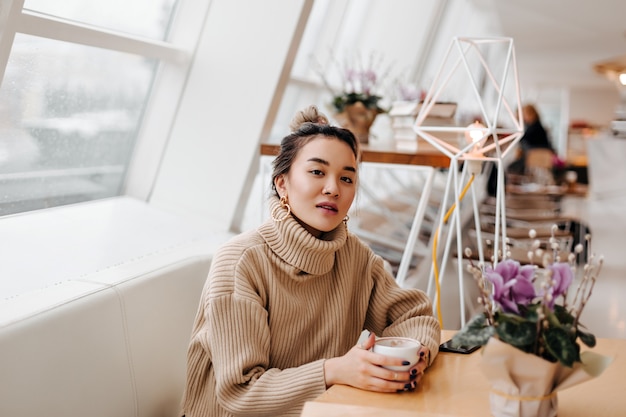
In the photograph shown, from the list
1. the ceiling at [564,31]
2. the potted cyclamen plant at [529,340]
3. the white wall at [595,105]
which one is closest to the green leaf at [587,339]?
the potted cyclamen plant at [529,340]

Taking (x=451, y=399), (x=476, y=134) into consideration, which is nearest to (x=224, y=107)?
(x=476, y=134)

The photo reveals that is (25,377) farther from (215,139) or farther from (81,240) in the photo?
(215,139)

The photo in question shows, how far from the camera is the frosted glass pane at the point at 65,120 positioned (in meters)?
2.14

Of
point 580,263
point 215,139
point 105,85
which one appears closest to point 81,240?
point 105,85

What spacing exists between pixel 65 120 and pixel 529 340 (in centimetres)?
185

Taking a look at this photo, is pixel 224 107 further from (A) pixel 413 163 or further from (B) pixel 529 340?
(B) pixel 529 340

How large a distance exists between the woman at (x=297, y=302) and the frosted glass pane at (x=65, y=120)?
0.91 metres

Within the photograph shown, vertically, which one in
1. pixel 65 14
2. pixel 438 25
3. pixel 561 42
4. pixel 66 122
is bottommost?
pixel 66 122

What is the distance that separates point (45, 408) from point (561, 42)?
1051 centimetres

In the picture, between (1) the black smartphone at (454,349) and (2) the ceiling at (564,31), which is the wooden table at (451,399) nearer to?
(1) the black smartphone at (454,349)

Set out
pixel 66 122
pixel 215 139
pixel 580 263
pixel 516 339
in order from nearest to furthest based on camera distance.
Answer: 1. pixel 516 339
2. pixel 66 122
3. pixel 215 139
4. pixel 580 263

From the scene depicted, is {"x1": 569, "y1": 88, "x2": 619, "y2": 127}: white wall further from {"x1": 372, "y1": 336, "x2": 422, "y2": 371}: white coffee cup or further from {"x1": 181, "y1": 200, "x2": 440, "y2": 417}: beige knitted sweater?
{"x1": 372, "y1": 336, "x2": 422, "y2": 371}: white coffee cup

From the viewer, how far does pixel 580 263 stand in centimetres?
546

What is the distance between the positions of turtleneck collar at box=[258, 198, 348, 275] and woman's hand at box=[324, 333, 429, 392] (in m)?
0.26
